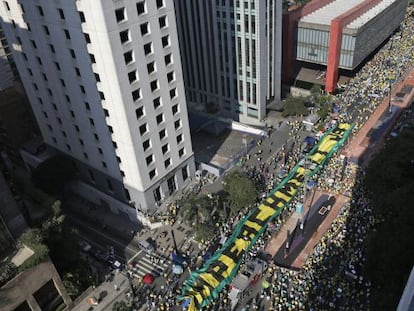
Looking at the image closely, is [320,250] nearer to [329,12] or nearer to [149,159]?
[149,159]

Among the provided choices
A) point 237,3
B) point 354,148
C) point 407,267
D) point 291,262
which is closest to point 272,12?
point 237,3

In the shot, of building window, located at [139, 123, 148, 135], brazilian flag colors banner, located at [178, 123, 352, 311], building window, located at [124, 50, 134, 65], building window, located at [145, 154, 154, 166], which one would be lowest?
brazilian flag colors banner, located at [178, 123, 352, 311]

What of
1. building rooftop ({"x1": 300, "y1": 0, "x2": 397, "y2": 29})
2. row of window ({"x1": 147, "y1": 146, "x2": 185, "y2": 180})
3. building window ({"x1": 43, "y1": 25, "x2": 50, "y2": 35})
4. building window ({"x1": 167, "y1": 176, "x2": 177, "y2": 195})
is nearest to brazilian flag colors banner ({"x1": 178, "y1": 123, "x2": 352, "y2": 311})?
building window ({"x1": 167, "y1": 176, "x2": 177, "y2": 195})

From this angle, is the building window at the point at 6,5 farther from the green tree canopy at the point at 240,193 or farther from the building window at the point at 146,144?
the green tree canopy at the point at 240,193

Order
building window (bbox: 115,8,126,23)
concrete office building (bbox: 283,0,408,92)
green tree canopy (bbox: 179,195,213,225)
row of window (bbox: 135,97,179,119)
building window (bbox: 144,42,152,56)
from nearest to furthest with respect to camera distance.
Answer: building window (bbox: 115,8,126,23), building window (bbox: 144,42,152,56), row of window (bbox: 135,97,179,119), green tree canopy (bbox: 179,195,213,225), concrete office building (bbox: 283,0,408,92)

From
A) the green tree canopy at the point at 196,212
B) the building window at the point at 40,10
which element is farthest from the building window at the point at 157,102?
the building window at the point at 40,10

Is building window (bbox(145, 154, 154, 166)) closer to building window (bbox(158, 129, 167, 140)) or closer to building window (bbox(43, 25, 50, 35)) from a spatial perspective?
building window (bbox(158, 129, 167, 140))

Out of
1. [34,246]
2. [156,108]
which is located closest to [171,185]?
[156,108]

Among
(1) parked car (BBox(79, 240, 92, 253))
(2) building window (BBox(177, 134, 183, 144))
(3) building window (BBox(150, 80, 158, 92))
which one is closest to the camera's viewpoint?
(3) building window (BBox(150, 80, 158, 92))
